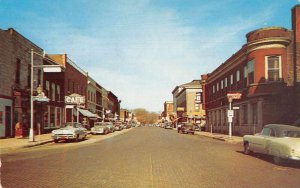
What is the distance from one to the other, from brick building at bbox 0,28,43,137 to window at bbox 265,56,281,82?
2209cm

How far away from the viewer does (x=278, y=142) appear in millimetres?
13961

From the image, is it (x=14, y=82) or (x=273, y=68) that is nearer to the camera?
(x=14, y=82)

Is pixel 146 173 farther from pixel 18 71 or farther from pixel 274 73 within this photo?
pixel 274 73

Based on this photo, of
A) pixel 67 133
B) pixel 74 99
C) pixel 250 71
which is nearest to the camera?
pixel 67 133

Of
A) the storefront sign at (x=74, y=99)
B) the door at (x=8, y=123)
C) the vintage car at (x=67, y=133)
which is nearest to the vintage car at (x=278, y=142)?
the vintage car at (x=67, y=133)

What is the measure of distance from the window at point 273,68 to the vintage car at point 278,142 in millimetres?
17672

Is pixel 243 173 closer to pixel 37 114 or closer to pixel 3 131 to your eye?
pixel 3 131

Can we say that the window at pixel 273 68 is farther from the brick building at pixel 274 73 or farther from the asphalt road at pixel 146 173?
the asphalt road at pixel 146 173

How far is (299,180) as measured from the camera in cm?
1015

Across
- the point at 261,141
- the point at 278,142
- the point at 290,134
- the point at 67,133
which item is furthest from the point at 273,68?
the point at 278,142

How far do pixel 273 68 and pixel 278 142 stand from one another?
69.1ft

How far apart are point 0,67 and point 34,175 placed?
19.8 m

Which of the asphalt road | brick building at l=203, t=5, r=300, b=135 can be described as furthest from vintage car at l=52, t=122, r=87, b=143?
brick building at l=203, t=5, r=300, b=135

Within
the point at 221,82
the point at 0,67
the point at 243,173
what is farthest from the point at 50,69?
the point at 243,173
